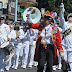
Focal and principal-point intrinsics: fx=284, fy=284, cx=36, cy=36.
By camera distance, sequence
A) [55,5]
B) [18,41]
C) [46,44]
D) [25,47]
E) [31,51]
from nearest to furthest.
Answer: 1. [46,44]
2. [18,41]
3. [25,47]
4. [31,51]
5. [55,5]

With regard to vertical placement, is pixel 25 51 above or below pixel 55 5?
below

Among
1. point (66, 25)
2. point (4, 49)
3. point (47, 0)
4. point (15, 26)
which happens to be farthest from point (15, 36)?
point (47, 0)

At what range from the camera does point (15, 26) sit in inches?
398

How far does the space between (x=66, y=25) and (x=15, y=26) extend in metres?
3.14

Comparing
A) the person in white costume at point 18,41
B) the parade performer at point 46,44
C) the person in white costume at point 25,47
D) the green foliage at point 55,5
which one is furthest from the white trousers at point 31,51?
the green foliage at point 55,5

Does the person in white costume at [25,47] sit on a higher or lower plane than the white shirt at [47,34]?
Answer: lower

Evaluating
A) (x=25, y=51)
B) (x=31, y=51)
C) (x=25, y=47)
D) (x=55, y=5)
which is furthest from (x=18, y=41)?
(x=55, y=5)

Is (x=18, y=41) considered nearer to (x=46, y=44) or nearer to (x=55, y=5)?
(x=46, y=44)

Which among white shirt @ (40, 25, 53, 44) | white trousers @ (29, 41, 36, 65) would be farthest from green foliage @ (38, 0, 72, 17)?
white shirt @ (40, 25, 53, 44)

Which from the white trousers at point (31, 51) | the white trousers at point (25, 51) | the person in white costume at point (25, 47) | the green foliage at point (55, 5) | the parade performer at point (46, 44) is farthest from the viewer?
the green foliage at point (55, 5)

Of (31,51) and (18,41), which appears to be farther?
(31,51)

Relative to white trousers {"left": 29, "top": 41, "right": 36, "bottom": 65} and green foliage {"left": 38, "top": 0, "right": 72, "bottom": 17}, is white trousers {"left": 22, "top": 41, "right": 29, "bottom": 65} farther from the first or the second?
green foliage {"left": 38, "top": 0, "right": 72, "bottom": 17}

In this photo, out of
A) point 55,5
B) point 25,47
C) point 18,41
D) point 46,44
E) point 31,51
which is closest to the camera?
point 46,44

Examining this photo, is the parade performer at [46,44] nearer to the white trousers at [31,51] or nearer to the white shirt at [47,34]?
the white shirt at [47,34]
